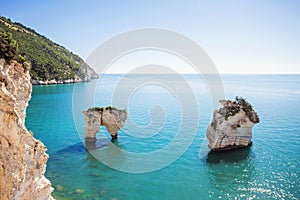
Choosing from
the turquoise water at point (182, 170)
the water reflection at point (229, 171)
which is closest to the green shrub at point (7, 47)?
the turquoise water at point (182, 170)

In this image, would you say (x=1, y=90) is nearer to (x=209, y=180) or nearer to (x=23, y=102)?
(x=23, y=102)

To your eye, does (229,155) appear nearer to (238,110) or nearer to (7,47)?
(238,110)

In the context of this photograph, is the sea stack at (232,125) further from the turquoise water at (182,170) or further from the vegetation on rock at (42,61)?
the vegetation on rock at (42,61)

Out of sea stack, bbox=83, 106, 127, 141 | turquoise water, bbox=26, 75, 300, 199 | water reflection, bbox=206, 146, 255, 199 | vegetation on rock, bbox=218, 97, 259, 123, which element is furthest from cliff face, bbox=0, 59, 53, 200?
vegetation on rock, bbox=218, 97, 259, 123

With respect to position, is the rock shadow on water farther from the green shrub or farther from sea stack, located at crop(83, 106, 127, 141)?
the green shrub

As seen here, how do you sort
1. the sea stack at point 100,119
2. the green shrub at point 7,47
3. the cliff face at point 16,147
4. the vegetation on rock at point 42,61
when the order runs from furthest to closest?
the vegetation on rock at point 42,61 < the sea stack at point 100,119 < the green shrub at point 7,47 < the cliff face at point 16,147

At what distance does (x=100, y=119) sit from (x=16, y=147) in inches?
828

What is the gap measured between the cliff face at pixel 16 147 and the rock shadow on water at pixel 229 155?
20.1 metres

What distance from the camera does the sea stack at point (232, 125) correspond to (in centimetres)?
2837

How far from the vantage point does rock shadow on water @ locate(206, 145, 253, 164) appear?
2617cm

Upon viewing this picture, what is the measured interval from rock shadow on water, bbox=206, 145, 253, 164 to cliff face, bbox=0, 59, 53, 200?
20.1 m

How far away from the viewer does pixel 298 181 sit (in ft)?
69.1

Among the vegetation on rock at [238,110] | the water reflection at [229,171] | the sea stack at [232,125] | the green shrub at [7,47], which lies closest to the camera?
the green shrub at [7,47]

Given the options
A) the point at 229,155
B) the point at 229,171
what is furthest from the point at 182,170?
the point at 229,155
